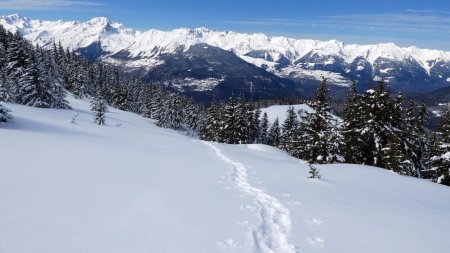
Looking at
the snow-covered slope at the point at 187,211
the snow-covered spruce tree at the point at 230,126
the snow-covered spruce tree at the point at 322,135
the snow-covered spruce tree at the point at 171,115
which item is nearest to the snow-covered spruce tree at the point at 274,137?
the snow-covered spruce tree at the point at 171,115

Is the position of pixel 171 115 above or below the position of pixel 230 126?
below

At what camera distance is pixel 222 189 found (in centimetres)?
1206

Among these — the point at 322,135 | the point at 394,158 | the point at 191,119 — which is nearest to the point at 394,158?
the point at 394,158

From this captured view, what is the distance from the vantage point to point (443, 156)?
96.6 ft

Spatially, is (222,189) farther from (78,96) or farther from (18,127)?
(78,96)

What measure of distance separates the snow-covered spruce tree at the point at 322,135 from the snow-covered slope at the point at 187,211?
761 inches

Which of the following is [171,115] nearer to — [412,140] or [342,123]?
[342,123]

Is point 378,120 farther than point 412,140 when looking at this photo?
No

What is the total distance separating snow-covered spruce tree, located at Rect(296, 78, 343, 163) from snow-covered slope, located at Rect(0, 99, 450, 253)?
19.3 m

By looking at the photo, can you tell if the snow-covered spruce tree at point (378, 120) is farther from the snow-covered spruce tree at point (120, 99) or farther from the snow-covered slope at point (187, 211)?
the snow-covered spruce tree at point (120, 99)

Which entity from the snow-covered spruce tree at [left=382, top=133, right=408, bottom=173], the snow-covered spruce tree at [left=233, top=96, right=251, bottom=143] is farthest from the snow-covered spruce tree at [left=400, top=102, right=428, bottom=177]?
the snow-covered spruce tree at [left=233, top=96, right=251, bottom=143]

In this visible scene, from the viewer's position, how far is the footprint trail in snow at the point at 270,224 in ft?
23.4

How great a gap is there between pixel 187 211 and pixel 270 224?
214cm

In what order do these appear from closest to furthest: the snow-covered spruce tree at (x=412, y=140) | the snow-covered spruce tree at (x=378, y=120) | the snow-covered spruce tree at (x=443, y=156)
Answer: the snow-covered spruce tree at (x=443, y=156) < the snow-covered spruce tree at (x=412, y=140) < the snow-covered spruce tree at (x=378, y=120)
